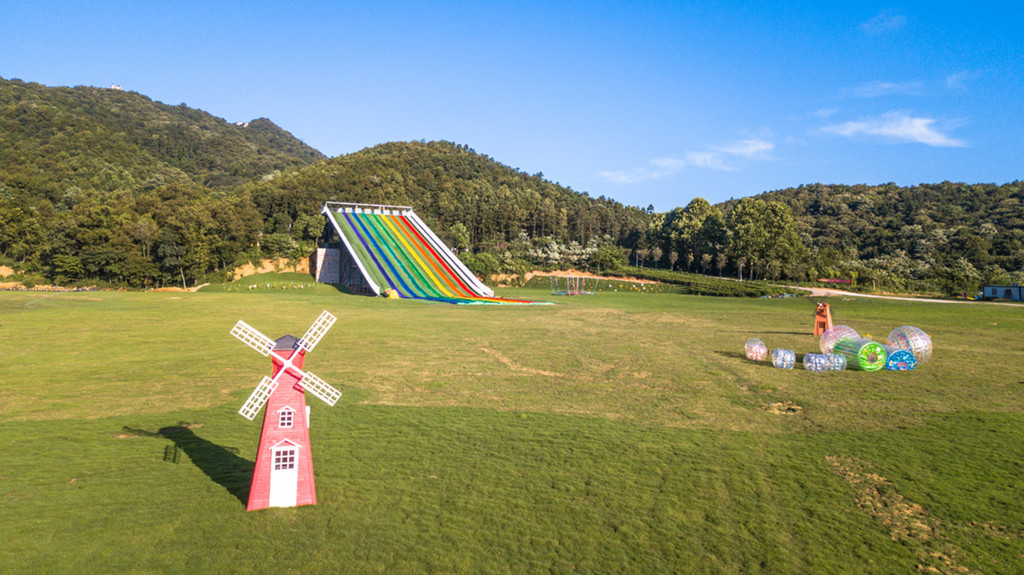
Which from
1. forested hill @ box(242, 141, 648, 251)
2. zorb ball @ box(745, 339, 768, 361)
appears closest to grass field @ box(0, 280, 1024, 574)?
zorb ball @ box(745, 339, 768, 361)

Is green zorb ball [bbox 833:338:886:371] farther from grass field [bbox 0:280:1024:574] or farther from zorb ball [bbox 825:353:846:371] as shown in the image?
grass field [bbox 0:280:1024:574]

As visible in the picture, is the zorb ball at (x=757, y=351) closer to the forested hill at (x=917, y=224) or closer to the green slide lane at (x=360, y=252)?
the green slide lane at (x=360, y=252)

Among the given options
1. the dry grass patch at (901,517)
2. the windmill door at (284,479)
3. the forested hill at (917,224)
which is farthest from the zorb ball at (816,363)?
the forested hill at (917,224)

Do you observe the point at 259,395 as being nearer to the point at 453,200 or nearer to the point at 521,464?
the point at 521,464

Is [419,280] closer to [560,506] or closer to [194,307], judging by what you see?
[194,307]

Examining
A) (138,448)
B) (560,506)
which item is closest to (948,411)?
(560,506)

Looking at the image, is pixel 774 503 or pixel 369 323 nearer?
pixel 774 503
